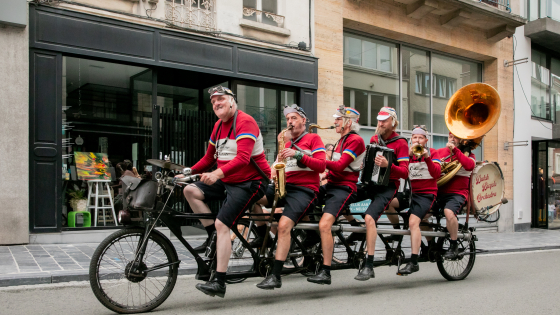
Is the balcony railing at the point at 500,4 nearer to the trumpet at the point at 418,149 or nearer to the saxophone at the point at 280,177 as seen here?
the trumpet at the point at 418,149

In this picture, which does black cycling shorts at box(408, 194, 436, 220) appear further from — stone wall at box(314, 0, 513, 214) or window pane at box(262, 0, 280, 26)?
window pane at box(262, 0, 280, 26)

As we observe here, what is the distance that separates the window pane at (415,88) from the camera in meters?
14.5

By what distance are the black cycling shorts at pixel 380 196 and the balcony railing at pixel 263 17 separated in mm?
6596

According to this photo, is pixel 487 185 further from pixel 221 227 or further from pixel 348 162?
pixel 221 227

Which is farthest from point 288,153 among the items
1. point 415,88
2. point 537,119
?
point 537,119

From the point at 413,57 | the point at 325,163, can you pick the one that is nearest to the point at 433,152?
the point at 325,163

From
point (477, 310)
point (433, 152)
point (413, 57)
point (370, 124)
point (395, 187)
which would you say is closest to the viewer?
point (477, 310)

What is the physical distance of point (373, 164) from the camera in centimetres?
550

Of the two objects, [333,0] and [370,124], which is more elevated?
[333,0]

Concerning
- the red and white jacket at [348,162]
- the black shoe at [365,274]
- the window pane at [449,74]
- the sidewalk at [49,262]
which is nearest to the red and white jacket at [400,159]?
the red and white jacket at [348,162]

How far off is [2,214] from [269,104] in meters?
5.89

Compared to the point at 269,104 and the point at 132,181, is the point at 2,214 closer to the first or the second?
the point at 132,181

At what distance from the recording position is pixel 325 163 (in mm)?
5094

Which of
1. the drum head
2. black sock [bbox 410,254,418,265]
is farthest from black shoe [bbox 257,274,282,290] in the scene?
the drum head
